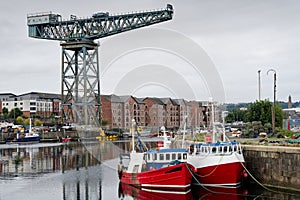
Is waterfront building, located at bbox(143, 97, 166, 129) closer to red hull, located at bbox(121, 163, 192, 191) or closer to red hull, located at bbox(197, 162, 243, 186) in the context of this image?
red hull, located at bbox(197, 162, 243, 186)

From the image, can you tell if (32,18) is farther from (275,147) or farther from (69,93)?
(275,147)

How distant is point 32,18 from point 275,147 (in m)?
82.6

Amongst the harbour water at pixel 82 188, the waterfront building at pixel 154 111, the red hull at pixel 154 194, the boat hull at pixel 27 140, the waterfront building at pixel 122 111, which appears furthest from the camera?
the waterfront building at pixel 154 111

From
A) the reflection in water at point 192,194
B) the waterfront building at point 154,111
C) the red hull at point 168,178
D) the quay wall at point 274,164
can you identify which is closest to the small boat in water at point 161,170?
the red hull at point 168,178

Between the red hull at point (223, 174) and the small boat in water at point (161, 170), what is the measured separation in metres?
1.41

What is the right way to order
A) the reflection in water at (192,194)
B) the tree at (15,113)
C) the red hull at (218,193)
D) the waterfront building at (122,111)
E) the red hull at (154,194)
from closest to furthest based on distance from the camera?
the red hull at (218,193)
the reflection in water at (192,194)
the red hull at (154,194)
the waterfront building at (122,111)
the tree at (15,113)

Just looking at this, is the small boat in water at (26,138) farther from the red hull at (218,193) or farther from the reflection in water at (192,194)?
the red hull at (218,193)

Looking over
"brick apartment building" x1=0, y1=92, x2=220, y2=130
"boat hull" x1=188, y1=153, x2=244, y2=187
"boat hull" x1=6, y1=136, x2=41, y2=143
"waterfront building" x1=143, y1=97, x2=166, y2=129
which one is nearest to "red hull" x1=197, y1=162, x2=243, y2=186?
"boat hull" x1=188, y1=153, x2=244, y2=187

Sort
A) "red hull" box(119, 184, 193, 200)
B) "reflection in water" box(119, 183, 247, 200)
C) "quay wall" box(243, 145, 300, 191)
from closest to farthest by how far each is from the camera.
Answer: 1. "quay wall" box(243, 145, 300, 191)
2. "reflection in water" box(119, 183, 247, 200)
3. "red hull" box(119, 184, 193, 200)

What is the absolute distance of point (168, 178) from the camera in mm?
32938

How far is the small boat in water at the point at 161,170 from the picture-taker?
3256 centimetres

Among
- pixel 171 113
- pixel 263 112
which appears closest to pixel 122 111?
pixel 171 113

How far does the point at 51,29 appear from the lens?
10531 cm

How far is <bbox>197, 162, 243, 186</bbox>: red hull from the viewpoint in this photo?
109ft
